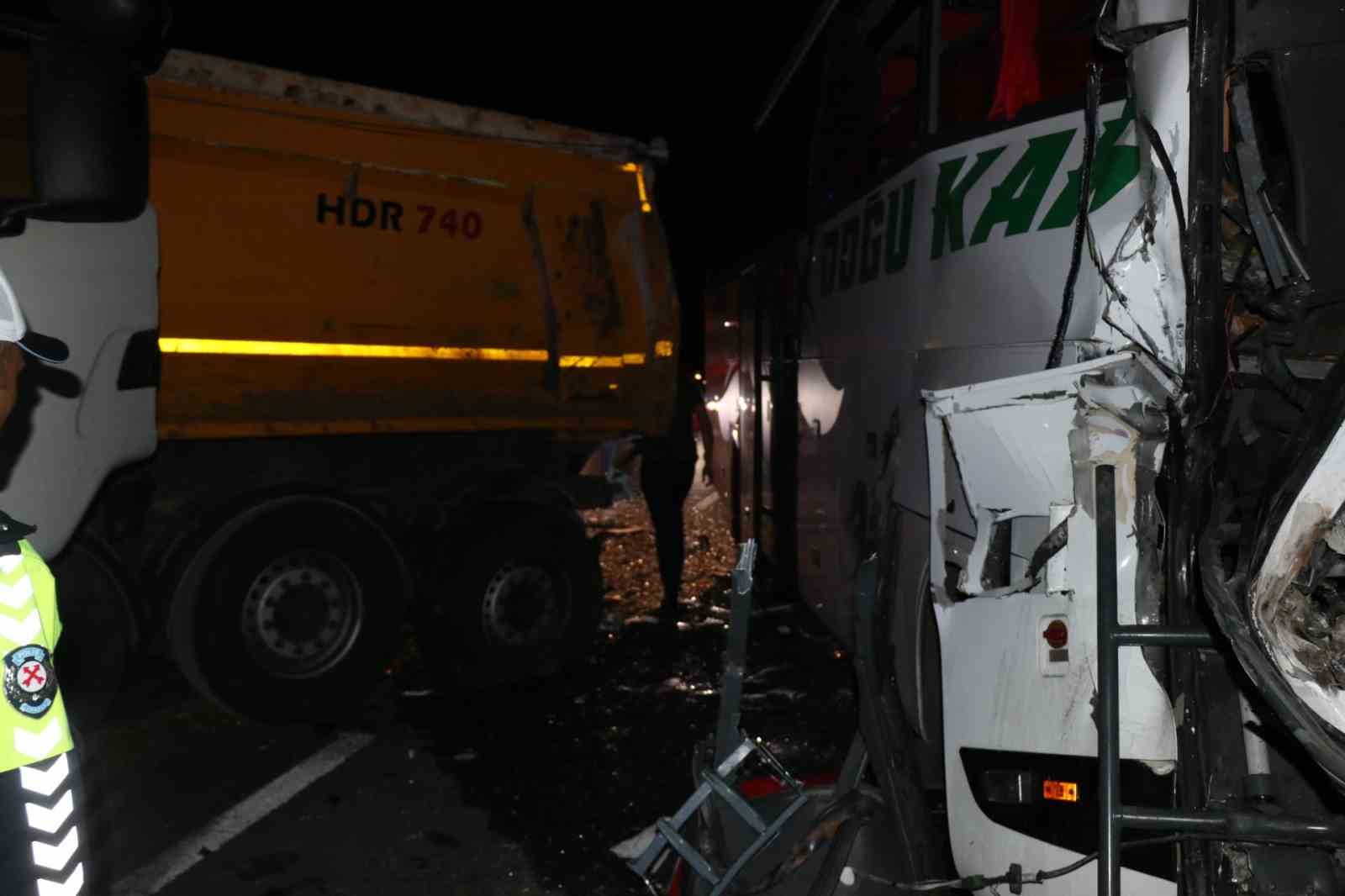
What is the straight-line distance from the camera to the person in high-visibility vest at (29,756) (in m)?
1.91

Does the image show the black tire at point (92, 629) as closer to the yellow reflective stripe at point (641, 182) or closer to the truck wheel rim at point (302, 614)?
the truck wheel rim at point (302, 614)

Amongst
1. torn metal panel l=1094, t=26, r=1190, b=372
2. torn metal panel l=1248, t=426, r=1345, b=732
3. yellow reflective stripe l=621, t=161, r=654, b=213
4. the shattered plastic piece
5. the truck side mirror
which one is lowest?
the shattered plastic piece

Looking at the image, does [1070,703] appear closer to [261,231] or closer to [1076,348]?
[1076,348]

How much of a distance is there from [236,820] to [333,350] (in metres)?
2.18

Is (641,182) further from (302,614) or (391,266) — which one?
(302,614)

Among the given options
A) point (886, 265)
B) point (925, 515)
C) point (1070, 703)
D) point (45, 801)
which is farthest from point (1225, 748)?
point (886, 265)

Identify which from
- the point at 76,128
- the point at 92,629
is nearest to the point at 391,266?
the point at 92,629

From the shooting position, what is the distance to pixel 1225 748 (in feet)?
7.16

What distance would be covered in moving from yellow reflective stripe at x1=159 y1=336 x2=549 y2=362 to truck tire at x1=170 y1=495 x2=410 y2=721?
70 cm

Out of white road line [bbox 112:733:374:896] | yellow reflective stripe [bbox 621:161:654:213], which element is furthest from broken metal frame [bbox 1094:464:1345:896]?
yellow reflective stripe [bbox 621:161:654:213]

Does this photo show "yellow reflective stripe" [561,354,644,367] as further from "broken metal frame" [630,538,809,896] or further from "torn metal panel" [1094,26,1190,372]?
"torn metal panel" [1094,26,1190,372]

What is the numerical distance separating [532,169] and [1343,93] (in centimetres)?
440

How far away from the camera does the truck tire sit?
489cm

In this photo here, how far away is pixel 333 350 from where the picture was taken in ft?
17.3
